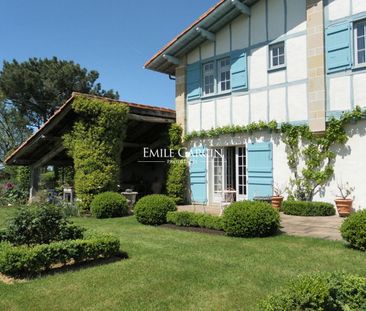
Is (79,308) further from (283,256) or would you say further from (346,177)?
(346,177)

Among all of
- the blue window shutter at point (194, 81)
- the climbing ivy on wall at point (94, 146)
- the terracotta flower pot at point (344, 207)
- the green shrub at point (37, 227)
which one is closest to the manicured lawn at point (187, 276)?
the green shrub at point (37, 227)

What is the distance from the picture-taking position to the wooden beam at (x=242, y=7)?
12094mm

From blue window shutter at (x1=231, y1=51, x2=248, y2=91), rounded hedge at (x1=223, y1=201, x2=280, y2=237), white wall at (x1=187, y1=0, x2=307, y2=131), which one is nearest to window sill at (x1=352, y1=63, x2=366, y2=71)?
white wall at (x1=187, y1=0, x2=307, y2=131)

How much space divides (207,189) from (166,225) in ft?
15.3

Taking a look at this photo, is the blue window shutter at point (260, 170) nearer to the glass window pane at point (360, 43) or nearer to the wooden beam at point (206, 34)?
the glass window pane at point (360, 43)

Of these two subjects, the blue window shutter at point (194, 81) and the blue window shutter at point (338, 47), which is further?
the blue window shutter at point (194, 81)

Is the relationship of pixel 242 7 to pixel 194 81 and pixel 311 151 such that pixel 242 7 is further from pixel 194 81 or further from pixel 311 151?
pixel 311 151

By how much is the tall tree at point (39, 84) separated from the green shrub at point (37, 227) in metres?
26.7

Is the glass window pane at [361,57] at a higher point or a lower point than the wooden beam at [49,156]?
higher

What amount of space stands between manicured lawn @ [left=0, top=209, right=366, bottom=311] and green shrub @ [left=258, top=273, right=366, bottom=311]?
3.02 ft

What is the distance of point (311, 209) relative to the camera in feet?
33.4

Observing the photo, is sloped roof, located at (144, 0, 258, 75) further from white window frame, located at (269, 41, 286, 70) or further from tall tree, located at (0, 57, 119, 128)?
tall tree, located at (0, 57, 119, 128)

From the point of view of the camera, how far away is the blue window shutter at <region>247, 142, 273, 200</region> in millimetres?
11812

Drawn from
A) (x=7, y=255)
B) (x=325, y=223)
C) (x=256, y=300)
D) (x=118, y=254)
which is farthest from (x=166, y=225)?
(x=256, y=300)
